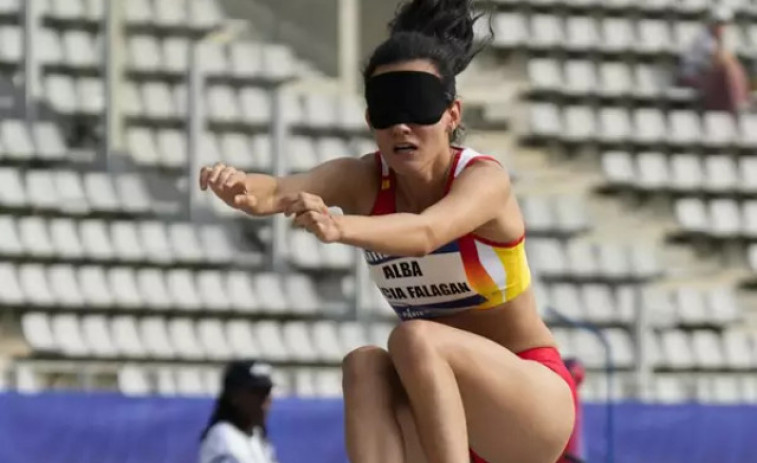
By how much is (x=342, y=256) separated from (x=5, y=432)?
4.31 metres

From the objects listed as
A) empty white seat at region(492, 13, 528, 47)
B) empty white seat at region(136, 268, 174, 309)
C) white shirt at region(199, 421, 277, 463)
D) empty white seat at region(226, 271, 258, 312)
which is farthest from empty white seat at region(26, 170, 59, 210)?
white shirt at region(199, 421, 277, 463)

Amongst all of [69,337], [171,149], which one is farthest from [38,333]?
[171,149]

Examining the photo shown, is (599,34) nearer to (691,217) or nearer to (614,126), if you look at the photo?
(614,126)

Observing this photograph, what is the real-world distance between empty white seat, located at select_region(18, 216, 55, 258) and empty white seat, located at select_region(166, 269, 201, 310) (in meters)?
0.86

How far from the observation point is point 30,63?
47.6 feet

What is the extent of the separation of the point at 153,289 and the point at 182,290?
21cm

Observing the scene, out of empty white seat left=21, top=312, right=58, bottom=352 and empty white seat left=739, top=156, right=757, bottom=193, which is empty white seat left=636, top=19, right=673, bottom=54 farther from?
empty white seat left=21, top=312, right=58, bottom=352

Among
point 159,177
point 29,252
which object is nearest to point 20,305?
point 29,252

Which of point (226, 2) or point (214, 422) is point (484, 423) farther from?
point (226, 2)

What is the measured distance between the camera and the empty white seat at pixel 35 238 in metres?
13.7

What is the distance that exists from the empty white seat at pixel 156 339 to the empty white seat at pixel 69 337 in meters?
0.41

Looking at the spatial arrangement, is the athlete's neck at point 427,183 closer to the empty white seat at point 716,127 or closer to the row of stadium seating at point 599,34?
the row of stadium seating at point 599,34

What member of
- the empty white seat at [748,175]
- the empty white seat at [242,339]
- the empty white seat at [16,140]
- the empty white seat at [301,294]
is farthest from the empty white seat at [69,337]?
the empty white seat at [748,175]

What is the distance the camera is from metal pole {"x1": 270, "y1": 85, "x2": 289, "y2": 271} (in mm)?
14445
